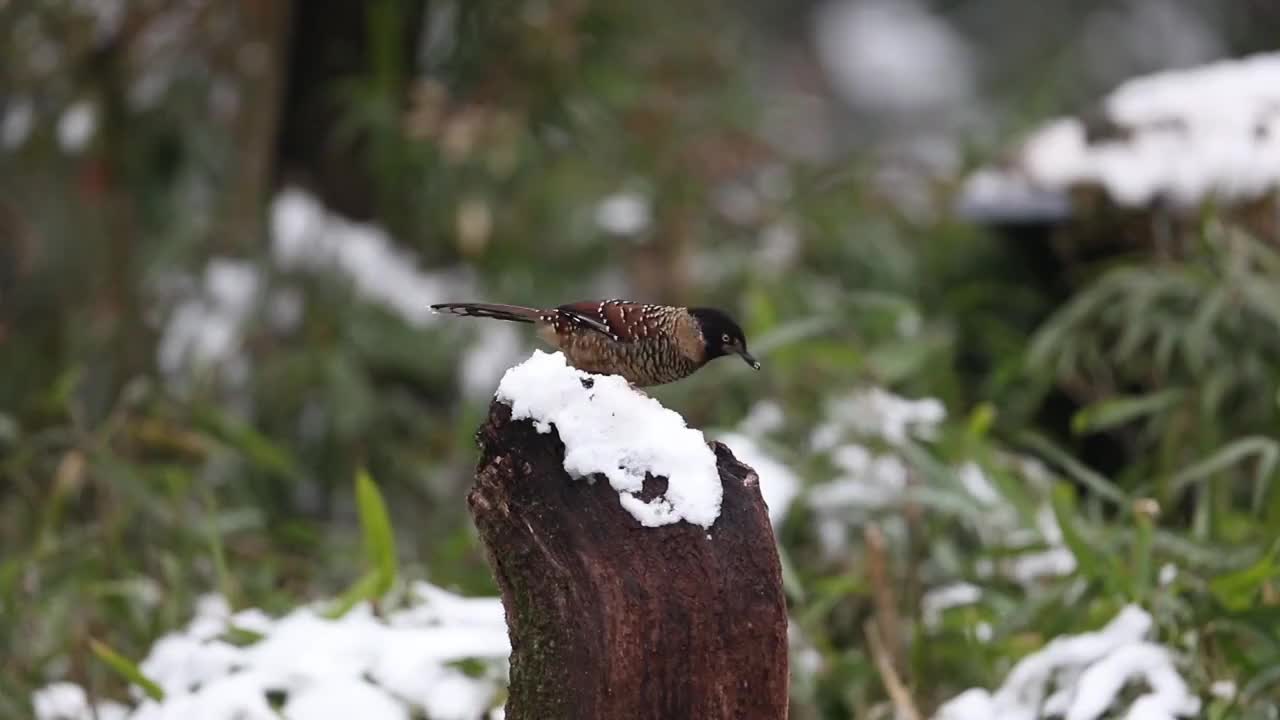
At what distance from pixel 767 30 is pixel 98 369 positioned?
753 centimetres

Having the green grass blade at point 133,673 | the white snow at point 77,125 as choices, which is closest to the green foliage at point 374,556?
the green grass blade at point 133,673

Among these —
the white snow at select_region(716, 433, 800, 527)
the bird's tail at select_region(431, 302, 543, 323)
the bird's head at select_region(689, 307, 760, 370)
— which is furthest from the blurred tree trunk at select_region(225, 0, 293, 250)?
the bird's head at select_region(689, 307, 760, 370)

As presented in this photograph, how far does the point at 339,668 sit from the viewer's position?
2.19 m

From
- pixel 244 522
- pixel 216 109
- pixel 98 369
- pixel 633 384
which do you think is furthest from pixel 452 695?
pixel 216 109

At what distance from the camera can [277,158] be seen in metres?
4.66

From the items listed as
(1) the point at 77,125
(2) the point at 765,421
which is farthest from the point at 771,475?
(1) the point at 77,125

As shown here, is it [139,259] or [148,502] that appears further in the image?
[139,259]

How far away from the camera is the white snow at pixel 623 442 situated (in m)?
1.65

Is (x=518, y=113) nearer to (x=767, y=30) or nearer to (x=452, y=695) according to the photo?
(x=452, y=695)

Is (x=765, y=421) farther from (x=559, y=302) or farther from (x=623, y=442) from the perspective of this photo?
(x=623, y=442)

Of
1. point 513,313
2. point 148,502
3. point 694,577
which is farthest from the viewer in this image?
point 148,502

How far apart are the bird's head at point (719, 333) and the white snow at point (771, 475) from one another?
41.4 inches

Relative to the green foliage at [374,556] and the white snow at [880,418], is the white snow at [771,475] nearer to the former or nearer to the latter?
the white snow at [880,418]

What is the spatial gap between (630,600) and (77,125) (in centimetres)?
318
